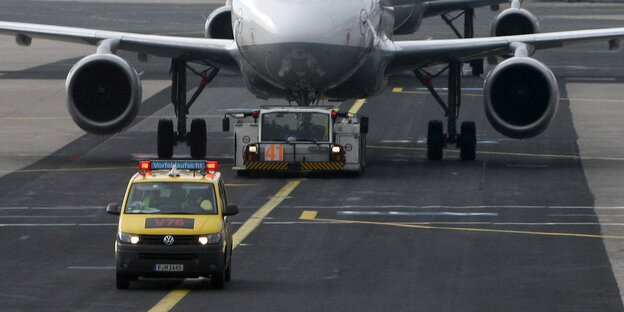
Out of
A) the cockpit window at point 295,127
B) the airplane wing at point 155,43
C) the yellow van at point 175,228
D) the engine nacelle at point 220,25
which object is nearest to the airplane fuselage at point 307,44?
the cockpit window at point 295,127

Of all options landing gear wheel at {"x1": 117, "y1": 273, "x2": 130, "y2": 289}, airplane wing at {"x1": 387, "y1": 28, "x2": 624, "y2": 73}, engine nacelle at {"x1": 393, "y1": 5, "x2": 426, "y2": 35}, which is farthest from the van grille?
engine nacelle at {"x1": 393, "y1": 5, "x2": 426, "y2": 35}

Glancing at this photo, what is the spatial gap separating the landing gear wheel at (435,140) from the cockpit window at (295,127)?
3.89 metres

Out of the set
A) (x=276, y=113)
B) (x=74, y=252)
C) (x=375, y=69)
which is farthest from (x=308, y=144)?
(x=74, y=252)

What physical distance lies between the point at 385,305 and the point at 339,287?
167 centimetres

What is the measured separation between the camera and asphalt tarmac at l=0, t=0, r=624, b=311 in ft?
77.8

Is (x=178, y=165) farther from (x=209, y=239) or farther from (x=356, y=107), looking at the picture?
(x=356, y=107)

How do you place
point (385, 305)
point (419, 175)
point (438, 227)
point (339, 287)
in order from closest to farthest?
point (385, 305) → point (339, 287) → point (438, 227) → point (419, 175)

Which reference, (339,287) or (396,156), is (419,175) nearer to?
(396,156)

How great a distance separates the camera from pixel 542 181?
37.9m

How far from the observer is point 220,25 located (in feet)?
170

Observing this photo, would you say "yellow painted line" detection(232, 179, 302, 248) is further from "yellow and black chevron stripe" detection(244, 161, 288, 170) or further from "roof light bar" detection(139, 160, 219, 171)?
"roof light bar" detection(139, 160, 219, 171)

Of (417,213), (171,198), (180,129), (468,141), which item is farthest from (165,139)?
(171,198)

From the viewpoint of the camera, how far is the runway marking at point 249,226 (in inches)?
894

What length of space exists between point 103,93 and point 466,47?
29.5 ft
